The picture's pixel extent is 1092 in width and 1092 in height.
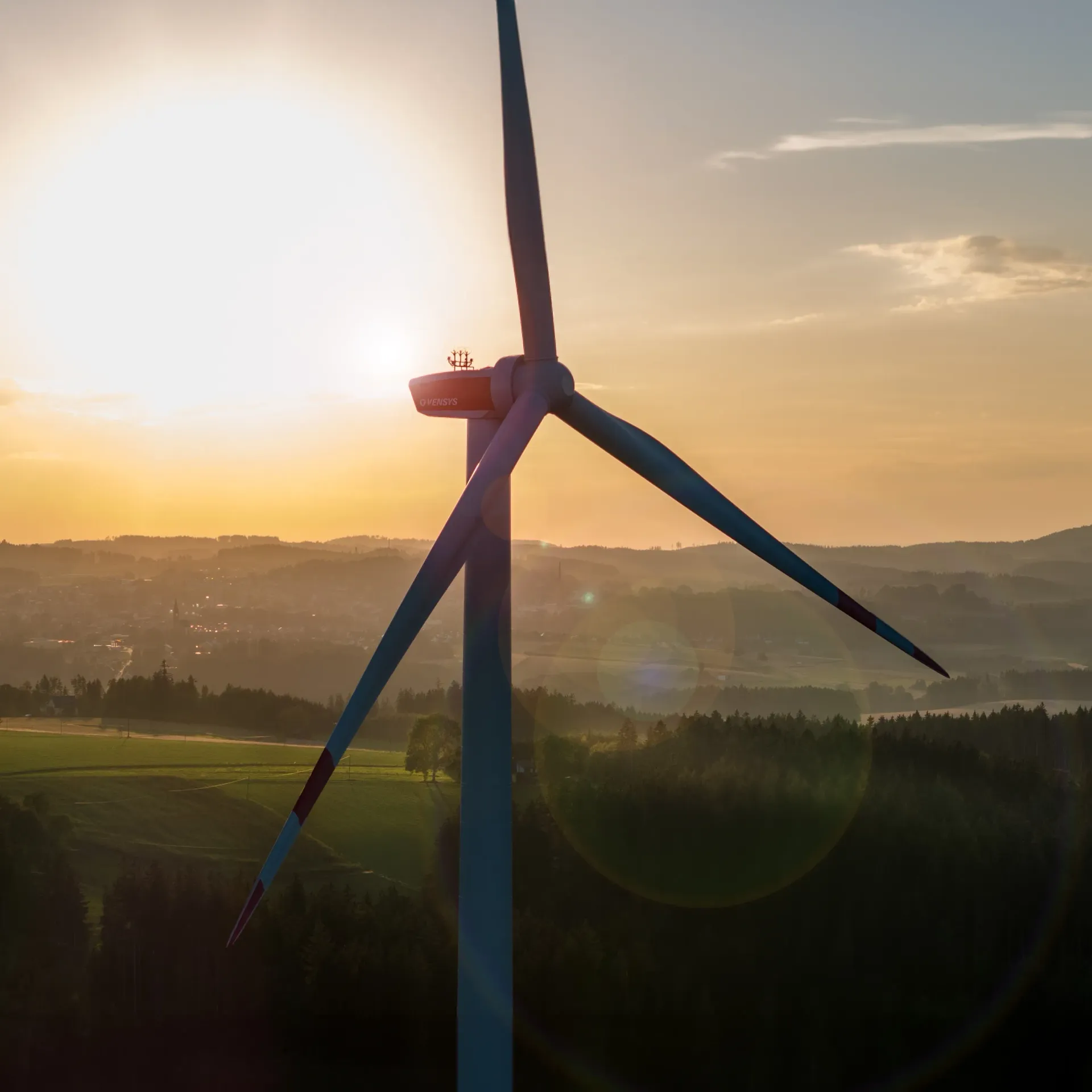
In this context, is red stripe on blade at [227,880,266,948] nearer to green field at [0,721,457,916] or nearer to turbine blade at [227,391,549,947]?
turbine blade at [227,391,549,947]

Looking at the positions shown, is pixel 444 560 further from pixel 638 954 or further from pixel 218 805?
pixel 218 805

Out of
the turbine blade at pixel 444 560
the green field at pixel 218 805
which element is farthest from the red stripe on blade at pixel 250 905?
the green field at pixel 218 805

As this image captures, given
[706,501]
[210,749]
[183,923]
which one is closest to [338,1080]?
[183,923]

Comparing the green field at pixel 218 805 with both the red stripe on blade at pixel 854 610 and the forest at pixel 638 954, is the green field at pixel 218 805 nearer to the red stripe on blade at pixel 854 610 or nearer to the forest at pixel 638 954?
the forest at pixel 638 954

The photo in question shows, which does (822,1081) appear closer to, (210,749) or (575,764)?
(575,764)

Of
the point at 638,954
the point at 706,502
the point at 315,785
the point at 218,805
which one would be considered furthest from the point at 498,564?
the point at 218,805
